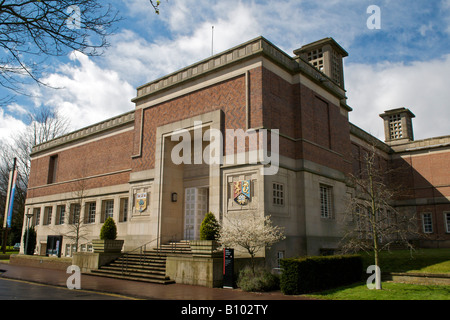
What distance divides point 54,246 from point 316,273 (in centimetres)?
2360

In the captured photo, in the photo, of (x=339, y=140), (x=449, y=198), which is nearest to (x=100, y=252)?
(x=339, y=140)

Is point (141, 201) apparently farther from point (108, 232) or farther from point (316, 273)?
point (316, 273)

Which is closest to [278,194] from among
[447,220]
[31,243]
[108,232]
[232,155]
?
[232,155]

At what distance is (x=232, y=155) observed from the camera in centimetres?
1794

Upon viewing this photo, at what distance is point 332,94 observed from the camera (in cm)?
2350

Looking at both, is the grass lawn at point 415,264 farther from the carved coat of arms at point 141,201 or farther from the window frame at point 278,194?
the carved coat of arms at point 141,201

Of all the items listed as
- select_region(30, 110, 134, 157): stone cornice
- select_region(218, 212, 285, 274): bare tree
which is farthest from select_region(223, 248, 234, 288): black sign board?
select_region(30, 110, 134, 157): stone cornice

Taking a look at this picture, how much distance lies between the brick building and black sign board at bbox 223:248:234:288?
2.96m

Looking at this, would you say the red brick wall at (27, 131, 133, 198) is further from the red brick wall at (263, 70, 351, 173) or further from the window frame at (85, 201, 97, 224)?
the red brick wall at (263, 70, 351, 173)

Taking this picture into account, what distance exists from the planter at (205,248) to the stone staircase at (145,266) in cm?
159

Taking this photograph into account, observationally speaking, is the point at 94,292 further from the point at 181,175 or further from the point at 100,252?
the point at 181,175

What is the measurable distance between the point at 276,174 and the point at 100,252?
10.0 m

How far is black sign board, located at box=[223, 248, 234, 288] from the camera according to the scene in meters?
13.7

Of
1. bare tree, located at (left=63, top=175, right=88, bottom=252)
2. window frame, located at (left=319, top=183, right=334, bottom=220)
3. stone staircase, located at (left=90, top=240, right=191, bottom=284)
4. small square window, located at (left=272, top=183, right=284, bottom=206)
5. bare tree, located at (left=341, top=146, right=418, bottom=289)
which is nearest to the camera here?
bare tree, located at (left=341, top=146, right=418, bottom=289)
